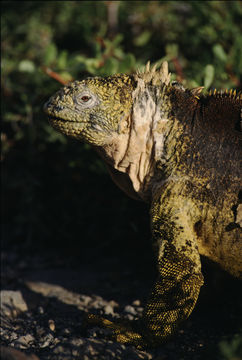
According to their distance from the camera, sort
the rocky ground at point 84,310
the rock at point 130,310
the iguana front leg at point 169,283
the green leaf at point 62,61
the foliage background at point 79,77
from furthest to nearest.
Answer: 1. the foliage background at point 79,77
2. the green leaf at point 62,61
3. the rock at point 130,310
4. the iguana front leg at point 169,283
5. the rocky ground at point 84,310

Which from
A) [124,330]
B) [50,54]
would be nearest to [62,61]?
[50,54]

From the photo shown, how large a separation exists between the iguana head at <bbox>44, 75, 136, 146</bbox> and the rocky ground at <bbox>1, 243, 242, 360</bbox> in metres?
1.62

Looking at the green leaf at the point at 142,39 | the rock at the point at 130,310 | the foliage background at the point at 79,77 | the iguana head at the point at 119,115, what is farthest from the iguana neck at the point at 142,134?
the green leaf at the point at 142,39

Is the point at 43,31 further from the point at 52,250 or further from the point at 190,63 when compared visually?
the point at 52,250

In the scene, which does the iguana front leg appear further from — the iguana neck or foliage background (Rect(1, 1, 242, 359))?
foliage background (Rect(1, 1, 242, 359))

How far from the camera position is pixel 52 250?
583 cm

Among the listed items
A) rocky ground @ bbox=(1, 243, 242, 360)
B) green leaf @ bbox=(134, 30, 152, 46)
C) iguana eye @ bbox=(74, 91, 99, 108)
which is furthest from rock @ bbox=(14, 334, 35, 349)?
green leaf @ bbox=(134, 30, 152, 46)

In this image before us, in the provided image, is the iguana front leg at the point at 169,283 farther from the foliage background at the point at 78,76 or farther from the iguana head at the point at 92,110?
the foliage background at the point at 78,76

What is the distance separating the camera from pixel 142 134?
133 inches

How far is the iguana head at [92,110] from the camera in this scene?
3.31 meters

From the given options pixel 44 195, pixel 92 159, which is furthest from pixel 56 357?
pixel 44 195

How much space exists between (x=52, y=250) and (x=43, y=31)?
13.4 ft

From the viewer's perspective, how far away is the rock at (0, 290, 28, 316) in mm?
3897

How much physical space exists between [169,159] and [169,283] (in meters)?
1.04
